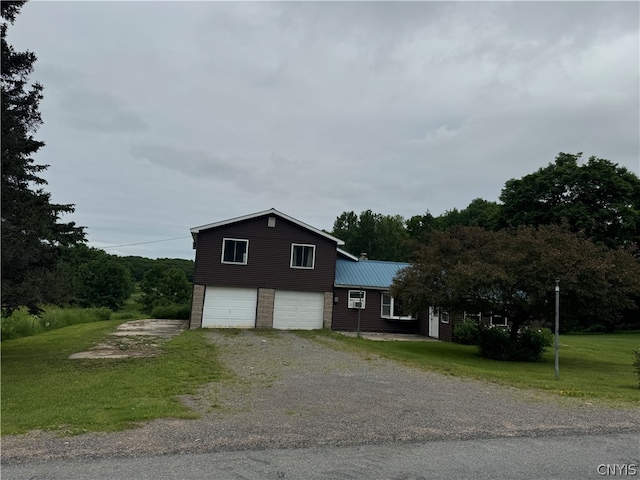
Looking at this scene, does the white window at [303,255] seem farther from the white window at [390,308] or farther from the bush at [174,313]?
the bush at [174,313]

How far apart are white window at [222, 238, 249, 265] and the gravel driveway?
12926mm

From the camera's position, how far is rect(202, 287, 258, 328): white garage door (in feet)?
75.9

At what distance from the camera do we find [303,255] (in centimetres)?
2438

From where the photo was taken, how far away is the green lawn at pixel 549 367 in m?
9.35

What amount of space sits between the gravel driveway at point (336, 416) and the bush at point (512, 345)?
7.65m

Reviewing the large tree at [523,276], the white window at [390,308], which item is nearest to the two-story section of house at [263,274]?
the white window at [390,308]

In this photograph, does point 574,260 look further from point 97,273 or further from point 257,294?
point 97,273

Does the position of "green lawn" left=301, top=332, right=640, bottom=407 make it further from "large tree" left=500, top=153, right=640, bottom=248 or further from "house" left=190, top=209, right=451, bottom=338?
"large tree" left=500, top=153, right=640, bottom=248

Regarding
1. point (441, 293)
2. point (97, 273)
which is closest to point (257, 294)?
point (441, 293)

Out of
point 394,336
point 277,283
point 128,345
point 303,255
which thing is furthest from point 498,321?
point 128,345

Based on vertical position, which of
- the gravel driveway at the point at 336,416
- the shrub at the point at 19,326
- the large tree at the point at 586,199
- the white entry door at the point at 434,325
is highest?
the large tree at the point at 586,199

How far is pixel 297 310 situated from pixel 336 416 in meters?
17.7

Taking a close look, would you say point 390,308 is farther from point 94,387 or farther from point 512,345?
point 94,387

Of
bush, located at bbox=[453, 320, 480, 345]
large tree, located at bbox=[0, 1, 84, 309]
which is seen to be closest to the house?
bush, located at bbox=[453, 320, 480, 345]
